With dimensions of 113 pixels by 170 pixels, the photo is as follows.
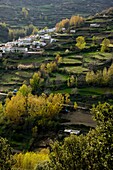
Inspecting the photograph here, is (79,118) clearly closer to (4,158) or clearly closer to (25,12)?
(4,158)

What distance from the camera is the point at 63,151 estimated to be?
883 inches

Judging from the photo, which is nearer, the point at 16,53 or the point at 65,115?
the point at 65,115

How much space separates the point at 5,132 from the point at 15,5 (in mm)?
149944

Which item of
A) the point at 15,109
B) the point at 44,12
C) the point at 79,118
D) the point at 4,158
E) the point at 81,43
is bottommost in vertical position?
the point at 44,12

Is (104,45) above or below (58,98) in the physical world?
above

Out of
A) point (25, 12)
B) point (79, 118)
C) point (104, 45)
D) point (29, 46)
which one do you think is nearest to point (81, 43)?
point (104, 45)

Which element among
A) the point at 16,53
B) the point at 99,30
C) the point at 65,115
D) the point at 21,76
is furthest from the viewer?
the point at 99,30

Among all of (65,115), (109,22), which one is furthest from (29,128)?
(109,22)

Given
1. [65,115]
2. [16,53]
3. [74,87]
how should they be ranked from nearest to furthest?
[65,115] < [74,87] < [16,53]

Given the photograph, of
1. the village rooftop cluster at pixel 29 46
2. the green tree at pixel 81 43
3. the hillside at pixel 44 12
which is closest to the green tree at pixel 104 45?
the green tree at pixel 81 43

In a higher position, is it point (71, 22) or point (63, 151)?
point (63, 151)

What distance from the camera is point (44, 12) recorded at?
601ft

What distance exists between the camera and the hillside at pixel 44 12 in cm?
17012

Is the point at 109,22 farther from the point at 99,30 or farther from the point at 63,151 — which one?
the point at 63,151
